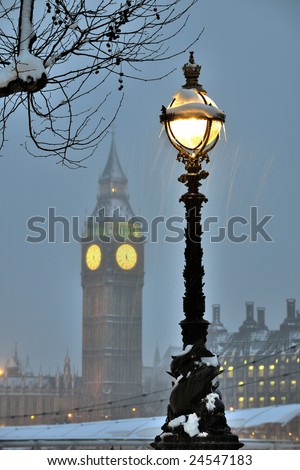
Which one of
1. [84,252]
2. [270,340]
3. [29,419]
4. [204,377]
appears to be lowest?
[204,377]

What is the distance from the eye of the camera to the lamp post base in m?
8.66

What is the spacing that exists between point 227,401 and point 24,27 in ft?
470

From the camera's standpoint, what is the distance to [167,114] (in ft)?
31.0

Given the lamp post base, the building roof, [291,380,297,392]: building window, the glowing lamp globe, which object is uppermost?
the building roof

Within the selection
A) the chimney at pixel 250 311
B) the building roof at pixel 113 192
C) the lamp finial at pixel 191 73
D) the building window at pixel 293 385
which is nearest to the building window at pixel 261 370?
the building window at pixel 293 385

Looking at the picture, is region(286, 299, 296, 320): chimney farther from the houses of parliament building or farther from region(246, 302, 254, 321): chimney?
region(246, 302, 254, 321): chimney

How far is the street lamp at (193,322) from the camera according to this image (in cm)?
878

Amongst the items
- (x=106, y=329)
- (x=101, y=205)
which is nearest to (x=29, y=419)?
(x=106, y=329)

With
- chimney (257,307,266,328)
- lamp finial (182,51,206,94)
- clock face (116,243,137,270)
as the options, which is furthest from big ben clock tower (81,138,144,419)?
lamp finial (182,51,206,94)

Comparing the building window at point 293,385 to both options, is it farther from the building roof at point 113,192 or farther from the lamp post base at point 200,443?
the lamp post base at point 200,443

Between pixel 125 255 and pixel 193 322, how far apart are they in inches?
5777

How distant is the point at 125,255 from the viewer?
15588 cm

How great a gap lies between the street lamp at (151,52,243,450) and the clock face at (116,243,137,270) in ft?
479
